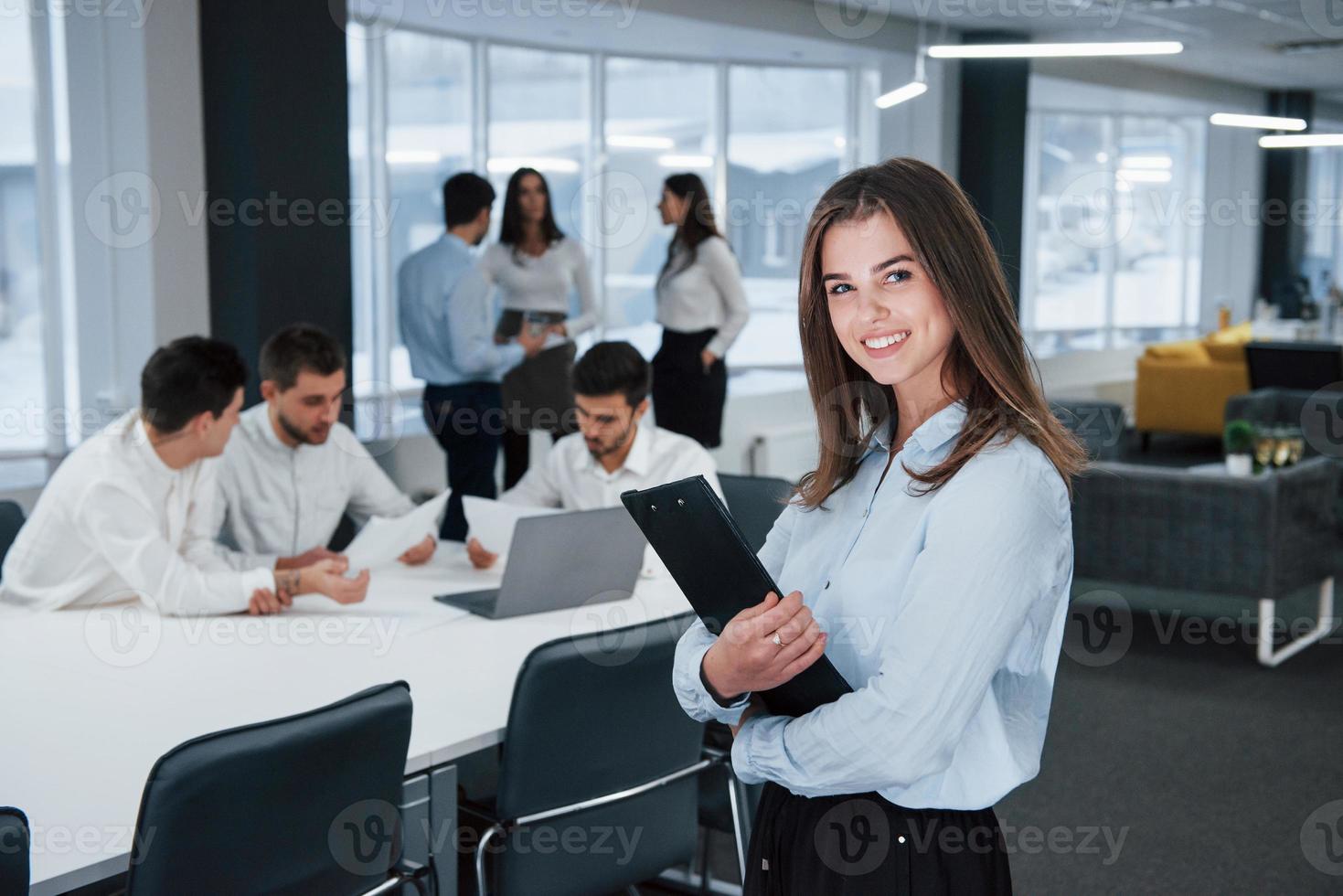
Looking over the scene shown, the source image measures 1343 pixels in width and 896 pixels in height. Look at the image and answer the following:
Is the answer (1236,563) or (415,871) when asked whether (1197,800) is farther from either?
(415,871)

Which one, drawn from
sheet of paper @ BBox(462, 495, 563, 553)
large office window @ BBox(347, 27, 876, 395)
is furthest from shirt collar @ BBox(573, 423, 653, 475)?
large office window @ BBox(347, 27, 876, 395)

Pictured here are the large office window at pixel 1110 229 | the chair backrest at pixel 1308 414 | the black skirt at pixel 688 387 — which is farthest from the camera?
the large office window at pixel 1110 229

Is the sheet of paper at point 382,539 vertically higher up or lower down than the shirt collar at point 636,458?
lower down

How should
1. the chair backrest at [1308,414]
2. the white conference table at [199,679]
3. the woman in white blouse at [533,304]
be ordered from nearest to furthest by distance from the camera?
the white conference table at [199,679]
the woman in white blouse at [533,304]
the chair backrest at [1308,414]

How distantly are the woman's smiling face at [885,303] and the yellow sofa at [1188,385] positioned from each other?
9.25m

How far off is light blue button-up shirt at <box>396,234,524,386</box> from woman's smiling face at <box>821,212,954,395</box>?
12.4ft

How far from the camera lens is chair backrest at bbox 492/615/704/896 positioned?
7.11 ft

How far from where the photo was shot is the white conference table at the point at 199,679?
1915 millimetres

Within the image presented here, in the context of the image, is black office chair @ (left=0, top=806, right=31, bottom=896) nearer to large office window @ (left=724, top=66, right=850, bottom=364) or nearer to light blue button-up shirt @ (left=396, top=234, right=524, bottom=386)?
light blue button-up shirt @ (left=396, top=234, right=524, bottom=386)

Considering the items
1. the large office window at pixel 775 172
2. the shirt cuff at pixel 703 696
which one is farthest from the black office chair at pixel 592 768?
the large office window at pixel 775 172

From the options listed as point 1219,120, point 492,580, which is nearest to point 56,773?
point 492,580

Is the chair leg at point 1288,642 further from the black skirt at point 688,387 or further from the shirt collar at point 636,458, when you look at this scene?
the shirt collar at point 636,458

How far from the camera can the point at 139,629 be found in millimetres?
2832

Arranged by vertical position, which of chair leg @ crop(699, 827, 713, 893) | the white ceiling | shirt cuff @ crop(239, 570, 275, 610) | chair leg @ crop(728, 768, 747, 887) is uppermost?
the white ceiling
